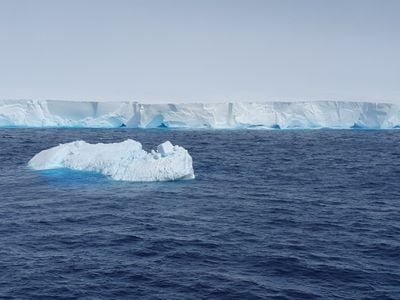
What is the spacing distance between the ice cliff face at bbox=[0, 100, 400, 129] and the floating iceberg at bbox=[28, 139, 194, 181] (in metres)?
32.2

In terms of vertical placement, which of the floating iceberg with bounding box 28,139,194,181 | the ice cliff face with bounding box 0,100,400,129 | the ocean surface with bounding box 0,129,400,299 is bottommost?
the ocean surface with bounding box 0,129,400,299

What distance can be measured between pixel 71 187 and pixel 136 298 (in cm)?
1290

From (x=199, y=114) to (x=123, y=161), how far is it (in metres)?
37.0

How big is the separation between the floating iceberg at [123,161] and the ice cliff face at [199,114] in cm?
3221

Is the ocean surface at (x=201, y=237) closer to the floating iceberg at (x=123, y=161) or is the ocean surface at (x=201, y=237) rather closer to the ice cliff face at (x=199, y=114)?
the floating iceberg at (x=123, y=161)

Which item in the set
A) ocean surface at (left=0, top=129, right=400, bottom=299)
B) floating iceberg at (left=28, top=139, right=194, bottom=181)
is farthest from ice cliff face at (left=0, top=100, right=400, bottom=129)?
ocean surface at (left=0, top=129, right=400, bottom=299)

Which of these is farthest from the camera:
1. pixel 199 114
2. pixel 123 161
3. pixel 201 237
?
pixel 199 114

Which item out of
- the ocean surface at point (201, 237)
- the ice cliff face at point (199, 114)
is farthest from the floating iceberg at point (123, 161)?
the ice cliff face at point (199, 114)

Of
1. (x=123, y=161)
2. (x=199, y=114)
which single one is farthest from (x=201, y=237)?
(x=199, y=114)

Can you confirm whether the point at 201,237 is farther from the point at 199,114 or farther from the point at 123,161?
the point at 199,114

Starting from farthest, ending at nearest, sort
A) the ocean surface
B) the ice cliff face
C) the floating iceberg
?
1. the ice cliff face
2. the floating iceberg
3. the ocean surface

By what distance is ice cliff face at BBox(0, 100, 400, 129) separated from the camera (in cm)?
5912

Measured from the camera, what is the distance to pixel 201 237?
14000 mm

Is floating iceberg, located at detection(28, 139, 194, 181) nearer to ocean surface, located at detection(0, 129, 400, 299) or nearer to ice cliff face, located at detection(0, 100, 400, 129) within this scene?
ocean surface, located at detection(0, 129, 400, 299)
